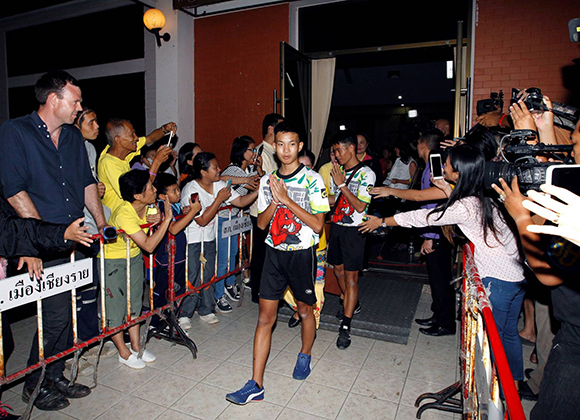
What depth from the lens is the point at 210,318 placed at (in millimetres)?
4449

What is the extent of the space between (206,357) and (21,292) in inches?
67.2

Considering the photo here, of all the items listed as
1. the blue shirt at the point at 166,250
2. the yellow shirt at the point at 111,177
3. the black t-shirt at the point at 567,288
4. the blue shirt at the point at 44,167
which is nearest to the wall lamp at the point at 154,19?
the yellow shirt at the point at 111,177

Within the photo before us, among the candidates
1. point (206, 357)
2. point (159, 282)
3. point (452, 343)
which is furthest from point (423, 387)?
point (159, 282)

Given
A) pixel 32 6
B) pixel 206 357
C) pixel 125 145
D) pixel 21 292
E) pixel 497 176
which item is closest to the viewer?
pixel 497 176

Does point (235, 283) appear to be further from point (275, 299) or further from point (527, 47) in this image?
point (527, 47)

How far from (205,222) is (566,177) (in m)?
3.51

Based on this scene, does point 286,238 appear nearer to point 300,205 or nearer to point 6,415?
point 300,205

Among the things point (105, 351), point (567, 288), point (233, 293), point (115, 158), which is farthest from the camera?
point (233, 293)

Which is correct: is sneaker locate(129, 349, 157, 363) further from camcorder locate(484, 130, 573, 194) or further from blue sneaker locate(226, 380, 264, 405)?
camcorder locate(484, 130, 573, 194)

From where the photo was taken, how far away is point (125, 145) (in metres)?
3.98

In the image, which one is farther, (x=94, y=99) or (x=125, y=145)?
(x=94, y=99)

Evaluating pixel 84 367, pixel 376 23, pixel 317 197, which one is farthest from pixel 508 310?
pixel 376 23

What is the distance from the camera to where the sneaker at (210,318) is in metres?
4.42

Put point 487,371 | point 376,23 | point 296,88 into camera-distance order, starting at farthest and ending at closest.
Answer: point 296,88
point 376,23
point 487,371
